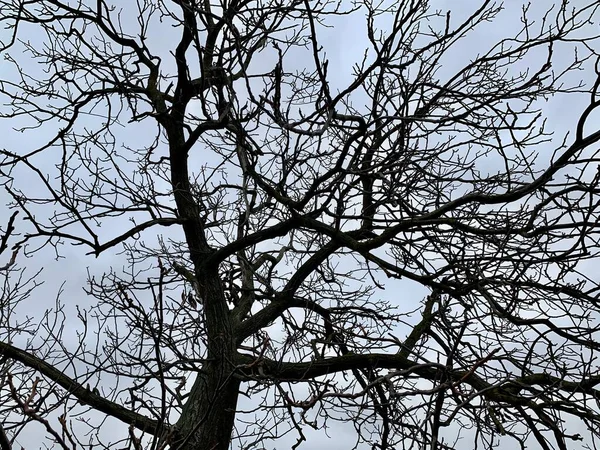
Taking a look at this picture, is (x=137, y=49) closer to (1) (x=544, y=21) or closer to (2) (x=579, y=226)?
(1) (x=544, y=21)

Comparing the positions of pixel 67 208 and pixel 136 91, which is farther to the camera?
pixel 136 91

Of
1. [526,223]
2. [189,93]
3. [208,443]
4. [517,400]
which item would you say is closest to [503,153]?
[526,223]

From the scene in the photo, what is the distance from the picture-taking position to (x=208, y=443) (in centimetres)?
691

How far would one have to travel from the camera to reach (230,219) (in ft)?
29.5

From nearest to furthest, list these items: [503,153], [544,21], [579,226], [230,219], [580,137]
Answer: [580,137] → [579,226] → [503,153] → [544,21] → [230,219]

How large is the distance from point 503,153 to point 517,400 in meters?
2.45

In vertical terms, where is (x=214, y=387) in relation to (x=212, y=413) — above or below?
above

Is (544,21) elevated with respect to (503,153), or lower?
elevated

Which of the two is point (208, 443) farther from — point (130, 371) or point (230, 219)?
point (230, 219)

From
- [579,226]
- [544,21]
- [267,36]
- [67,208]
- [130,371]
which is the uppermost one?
[544,21]

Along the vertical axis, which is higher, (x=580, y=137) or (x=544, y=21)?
(x=544, y=21)

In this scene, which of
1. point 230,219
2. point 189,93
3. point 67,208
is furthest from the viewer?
point 230,219

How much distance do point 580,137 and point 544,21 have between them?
2.02 metres

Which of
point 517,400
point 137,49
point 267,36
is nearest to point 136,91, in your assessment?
point 137,49
